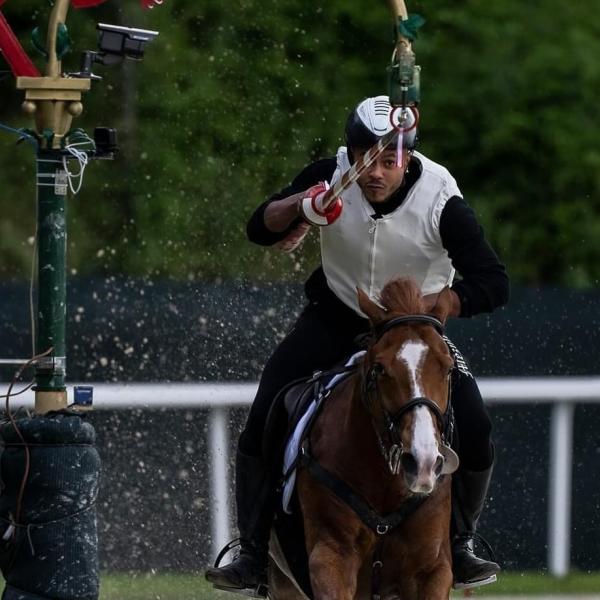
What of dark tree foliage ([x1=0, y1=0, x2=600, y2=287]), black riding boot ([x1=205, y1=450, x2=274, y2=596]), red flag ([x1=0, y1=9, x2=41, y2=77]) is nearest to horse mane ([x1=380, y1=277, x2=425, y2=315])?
black riding boot ([x1=205, y1=450, x2=274, y2=596])

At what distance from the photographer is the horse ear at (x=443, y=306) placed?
5.69 meters

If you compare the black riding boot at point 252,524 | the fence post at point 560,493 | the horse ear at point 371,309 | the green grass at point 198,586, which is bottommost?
the green grass at point 198,586

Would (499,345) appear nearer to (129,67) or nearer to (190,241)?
(190,241)

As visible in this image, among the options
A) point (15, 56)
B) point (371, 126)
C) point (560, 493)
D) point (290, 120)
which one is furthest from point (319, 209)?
point (290, 120)

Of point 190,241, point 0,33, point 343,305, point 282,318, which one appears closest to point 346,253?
point 343,305

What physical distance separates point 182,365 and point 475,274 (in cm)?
393

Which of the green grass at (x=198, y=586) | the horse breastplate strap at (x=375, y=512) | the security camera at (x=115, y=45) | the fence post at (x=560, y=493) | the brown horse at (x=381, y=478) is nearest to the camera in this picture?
the brown horse at (x=381, y=478)

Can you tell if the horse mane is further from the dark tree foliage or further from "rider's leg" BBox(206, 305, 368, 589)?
the dark tree foliage

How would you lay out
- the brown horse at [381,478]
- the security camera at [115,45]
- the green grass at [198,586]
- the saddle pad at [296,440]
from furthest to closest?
the green grass at [198,586], the security camera at [115,45], the saddle pad at [296,440], the brown horse at [381,478]

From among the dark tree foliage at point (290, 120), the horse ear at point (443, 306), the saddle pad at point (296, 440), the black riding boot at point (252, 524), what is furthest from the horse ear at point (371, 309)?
the dark tree foliage at point (290, 120)

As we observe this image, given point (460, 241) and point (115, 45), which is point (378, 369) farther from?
point (115, 45)

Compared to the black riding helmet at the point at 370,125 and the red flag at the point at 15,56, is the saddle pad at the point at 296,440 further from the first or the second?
the red flag at the point at 15,56

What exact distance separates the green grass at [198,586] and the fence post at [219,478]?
0.81ft

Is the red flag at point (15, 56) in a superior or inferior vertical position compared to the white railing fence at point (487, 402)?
superior
